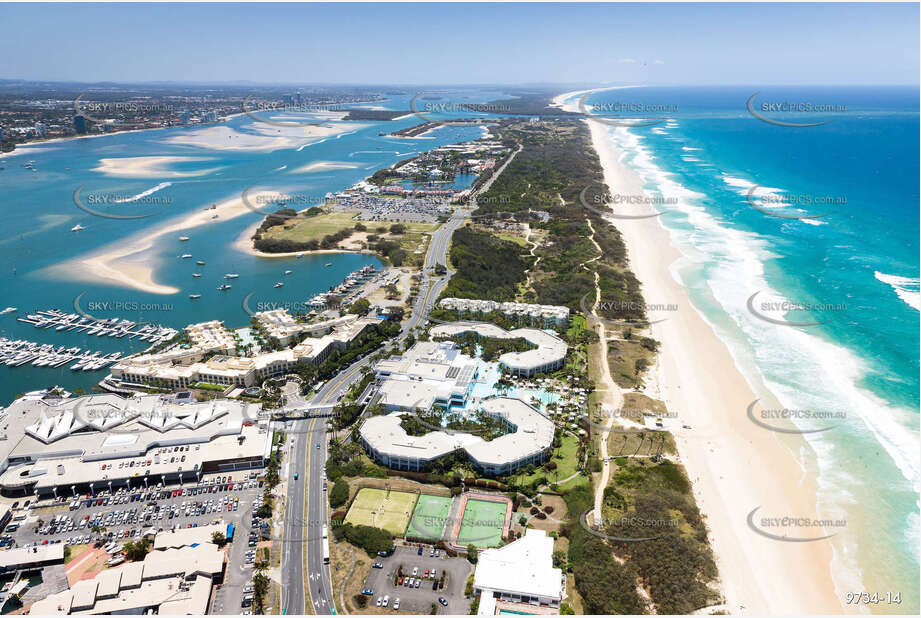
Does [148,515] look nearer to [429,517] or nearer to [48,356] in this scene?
[429,517]

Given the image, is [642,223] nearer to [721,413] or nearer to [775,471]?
[721,413]

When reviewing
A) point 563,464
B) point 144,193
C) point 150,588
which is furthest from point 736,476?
point 144,193

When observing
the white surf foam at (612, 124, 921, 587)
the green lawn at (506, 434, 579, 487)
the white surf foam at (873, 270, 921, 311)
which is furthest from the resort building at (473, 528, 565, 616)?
the white surf foam at (873, 270, 921, 311)

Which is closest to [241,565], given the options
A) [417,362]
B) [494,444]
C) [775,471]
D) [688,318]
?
[494,444]

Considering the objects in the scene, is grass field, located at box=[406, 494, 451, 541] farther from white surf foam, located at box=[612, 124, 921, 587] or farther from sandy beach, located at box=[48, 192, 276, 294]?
sandy beach, located at box=[48, 192, 276, 294]

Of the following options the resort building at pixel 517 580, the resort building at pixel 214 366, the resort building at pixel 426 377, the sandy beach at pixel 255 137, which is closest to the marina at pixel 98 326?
the resort building at pixel 214 366

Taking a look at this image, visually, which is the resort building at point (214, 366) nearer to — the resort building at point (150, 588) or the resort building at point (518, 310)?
the resort building at point (518, 310)
